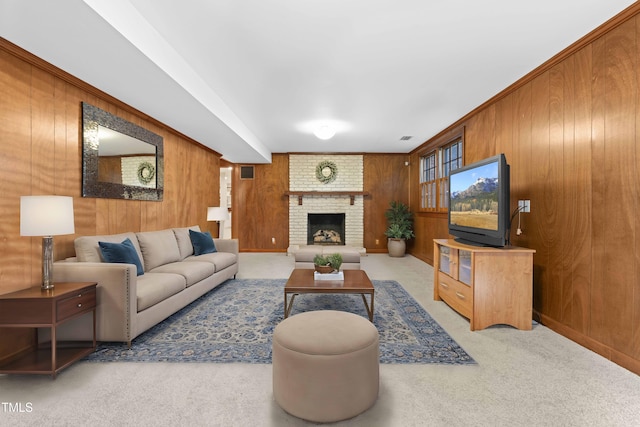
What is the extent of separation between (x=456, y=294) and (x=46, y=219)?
139 inches

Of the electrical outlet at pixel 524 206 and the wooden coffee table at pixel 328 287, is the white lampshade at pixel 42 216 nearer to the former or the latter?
the wooden coffee table at pixel 328 287

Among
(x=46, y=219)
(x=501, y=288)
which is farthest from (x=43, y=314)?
(x=501, y=288)

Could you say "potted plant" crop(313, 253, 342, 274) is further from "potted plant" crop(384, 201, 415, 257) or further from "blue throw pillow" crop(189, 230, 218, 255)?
"potted plant" crop(384, 201, 415, 257)

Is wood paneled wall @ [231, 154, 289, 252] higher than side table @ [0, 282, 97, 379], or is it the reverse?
wood paneled wall @ [231, 154, 289, 252]

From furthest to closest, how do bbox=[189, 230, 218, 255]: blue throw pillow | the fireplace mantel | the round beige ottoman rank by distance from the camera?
the fireplace mantel → bbox=[189, 230, 218, 255]: blue throw pillow → the round beige ottoman

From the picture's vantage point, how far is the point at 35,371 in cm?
191

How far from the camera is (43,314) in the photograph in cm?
193

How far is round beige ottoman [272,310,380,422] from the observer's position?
1.51m

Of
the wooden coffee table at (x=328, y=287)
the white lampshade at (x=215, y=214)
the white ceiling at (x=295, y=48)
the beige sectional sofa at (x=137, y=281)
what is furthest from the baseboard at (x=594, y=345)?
the white lampshade at (x=215, y=214)

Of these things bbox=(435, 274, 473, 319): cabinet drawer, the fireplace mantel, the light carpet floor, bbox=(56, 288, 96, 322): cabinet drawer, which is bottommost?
the light carpet floor

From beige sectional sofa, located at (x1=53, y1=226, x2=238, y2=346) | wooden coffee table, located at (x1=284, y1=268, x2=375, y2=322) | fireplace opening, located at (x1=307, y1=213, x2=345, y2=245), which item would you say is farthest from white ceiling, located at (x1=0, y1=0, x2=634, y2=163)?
fireplace opening, located at (x1=307, y1=213, x2=345, y2=245)

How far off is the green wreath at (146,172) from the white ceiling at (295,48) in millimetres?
671

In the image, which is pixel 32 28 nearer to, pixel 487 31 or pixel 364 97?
pixel 364 97

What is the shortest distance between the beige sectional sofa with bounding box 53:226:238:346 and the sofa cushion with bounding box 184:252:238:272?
0.06 m
